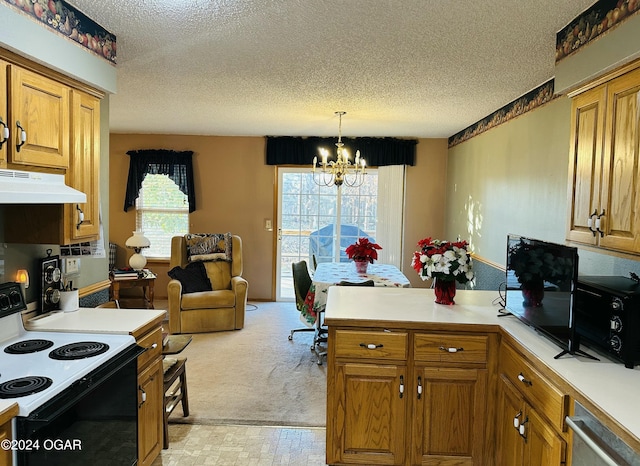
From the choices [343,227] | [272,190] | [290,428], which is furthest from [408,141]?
[290,428]

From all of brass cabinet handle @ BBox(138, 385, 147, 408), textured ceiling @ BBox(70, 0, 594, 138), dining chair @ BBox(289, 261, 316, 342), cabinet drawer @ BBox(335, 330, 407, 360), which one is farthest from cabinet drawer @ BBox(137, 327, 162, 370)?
dining chair @ BBox(289, 261, 316, 342)

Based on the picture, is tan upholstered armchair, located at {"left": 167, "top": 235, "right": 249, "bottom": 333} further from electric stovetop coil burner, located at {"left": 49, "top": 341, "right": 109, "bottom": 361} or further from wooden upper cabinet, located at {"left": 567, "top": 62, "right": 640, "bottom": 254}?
wooden upper cabinet, located at {"left": 567, "top": 62, "right": 640, "bottom": 254}

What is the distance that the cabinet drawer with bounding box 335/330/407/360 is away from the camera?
241 cm

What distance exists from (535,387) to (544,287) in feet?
1.55

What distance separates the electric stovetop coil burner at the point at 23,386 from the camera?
154 centimetres

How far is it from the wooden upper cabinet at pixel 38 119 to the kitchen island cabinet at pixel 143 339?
0.80 meters

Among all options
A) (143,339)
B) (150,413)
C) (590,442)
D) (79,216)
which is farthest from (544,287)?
(79,216)

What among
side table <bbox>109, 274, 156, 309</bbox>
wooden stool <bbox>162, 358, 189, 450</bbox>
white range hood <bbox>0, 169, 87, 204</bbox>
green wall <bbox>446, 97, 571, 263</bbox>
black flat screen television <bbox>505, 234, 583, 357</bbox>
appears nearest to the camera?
white range hood <bbox>0, 169, 87, 204</bbox>

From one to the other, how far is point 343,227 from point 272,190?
1.18 m

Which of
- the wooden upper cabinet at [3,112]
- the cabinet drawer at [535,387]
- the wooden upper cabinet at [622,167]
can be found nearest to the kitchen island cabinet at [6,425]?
the wooden upper cabinet at [3,112]

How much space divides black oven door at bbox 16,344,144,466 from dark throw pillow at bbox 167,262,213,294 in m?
3.19

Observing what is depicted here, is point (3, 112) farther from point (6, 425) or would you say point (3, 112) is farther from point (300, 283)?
point (300, 283)

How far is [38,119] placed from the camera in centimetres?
204

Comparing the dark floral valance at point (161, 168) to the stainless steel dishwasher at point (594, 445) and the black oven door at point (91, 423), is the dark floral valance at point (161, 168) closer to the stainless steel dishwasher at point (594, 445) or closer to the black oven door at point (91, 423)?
the black oven door at point (91, 423)
